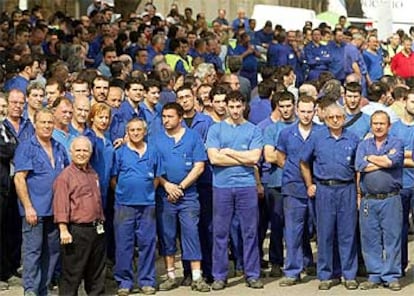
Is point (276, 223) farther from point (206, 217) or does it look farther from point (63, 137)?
point (63, 137)

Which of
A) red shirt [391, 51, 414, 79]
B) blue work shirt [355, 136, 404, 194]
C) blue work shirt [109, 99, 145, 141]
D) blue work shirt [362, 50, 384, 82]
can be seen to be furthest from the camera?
blue work shirt [362, 50, 384, 82]

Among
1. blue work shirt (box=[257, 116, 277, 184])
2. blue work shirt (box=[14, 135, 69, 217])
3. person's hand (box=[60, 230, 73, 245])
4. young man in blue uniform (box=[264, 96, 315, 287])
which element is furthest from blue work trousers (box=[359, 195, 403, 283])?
blue work shirt (box=[14, 135, 69, 217])

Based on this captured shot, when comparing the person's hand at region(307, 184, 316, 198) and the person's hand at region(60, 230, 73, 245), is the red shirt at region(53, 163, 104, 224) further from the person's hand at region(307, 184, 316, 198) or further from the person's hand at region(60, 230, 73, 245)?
the person's hand at region(307, 184, 316, 198)

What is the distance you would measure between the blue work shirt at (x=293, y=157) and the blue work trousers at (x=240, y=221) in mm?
355

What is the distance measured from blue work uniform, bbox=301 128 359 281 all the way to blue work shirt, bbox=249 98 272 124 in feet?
5.74

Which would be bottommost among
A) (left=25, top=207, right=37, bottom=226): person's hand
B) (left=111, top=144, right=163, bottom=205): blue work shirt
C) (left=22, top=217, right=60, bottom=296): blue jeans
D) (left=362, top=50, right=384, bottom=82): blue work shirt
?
(left=22, top=217, right=60, bottom=296): blue jeans

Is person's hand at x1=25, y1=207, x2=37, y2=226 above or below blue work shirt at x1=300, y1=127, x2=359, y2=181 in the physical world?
below

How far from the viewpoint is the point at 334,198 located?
8.95m

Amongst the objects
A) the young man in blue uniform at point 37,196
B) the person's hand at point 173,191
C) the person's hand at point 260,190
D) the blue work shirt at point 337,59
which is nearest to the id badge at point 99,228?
the young man in blue uniform at point 37,196

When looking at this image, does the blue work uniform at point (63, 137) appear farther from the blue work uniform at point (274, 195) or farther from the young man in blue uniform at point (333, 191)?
the young man in blue uniform at point (333, 191)

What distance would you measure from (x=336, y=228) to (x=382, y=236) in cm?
40

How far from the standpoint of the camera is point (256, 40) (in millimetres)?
20406

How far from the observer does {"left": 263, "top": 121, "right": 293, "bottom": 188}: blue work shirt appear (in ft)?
31.0

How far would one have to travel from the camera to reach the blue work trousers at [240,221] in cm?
907
